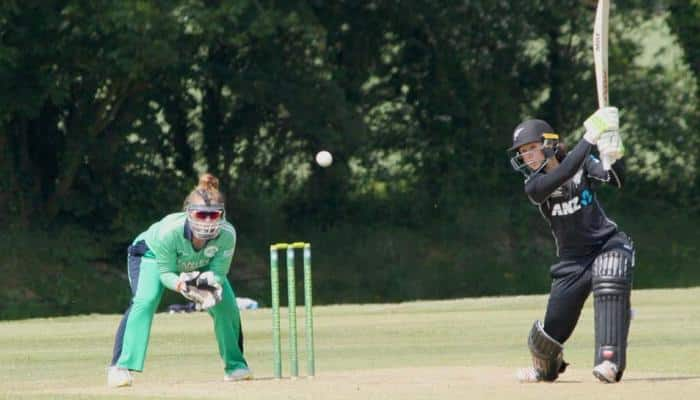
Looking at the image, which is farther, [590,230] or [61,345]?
[61,345]

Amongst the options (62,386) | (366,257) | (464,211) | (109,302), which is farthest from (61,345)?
(464,211)

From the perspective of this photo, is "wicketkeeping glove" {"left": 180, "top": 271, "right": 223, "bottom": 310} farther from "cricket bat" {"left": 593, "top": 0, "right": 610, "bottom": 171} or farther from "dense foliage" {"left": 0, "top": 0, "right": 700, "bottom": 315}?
"dense foliage" {"left": 0, "top": 0, "right": 700, "bottom": 315}

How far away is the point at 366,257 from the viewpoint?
28.6m

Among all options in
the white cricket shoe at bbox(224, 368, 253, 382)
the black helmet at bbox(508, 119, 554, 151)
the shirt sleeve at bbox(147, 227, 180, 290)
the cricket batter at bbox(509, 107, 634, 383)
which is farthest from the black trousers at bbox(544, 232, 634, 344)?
the shirt sleeve at bbox(147, 227, 180, 290)

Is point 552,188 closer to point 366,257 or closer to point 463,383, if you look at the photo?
point 463,383

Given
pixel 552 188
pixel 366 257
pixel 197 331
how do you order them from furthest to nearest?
pixel 366 257 < pixel 197 331 < pixel 552 188

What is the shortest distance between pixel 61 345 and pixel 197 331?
1.74 meters

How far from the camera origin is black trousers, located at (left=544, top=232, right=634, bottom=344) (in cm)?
978

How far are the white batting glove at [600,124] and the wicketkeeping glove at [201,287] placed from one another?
2356 millimetres

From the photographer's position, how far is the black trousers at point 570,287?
9781 mm

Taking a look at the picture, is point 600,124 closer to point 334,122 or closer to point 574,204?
point 574,204

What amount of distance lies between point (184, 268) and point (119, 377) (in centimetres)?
73

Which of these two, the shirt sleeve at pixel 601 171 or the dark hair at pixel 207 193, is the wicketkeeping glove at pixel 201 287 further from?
the shirt sleeve at pixel 601 171

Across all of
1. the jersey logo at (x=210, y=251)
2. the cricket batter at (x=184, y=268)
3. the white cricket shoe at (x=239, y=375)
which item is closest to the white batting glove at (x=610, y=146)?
the cricket batter at (x=184, y=268)
